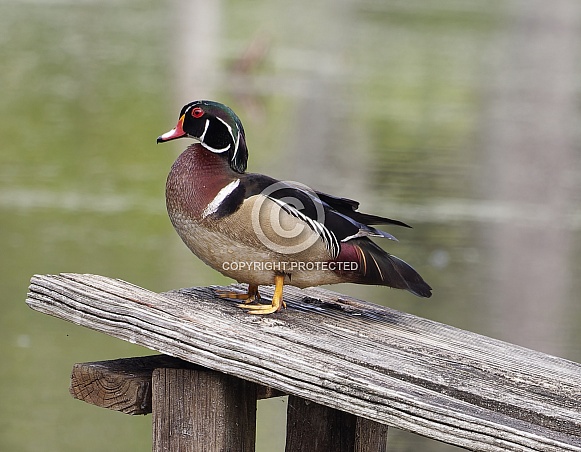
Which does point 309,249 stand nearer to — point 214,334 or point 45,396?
point 214,334

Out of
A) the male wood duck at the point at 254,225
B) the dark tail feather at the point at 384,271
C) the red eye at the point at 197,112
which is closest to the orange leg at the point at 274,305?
the male wood duck at the point at 254,225

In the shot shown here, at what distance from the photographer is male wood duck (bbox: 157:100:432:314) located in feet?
10.5

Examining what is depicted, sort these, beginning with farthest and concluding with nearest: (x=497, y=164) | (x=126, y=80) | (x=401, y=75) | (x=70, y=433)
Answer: (x=401, y=75), (x=126, y=80), (x=497, y=164), (x=70, y=433)

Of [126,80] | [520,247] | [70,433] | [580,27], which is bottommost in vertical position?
[70,433]

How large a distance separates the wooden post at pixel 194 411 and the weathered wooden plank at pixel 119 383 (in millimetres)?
54

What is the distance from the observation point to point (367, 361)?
2.69m

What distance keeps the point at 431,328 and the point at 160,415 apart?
0.79 metres

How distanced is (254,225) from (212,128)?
0.31 meters

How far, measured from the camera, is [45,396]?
5824 mm

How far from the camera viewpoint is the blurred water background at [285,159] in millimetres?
6762

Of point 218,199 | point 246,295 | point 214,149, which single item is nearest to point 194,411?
point 246,295

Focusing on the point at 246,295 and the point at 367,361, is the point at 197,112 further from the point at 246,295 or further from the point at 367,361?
the point at 367,361

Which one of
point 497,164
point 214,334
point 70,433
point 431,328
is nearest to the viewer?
point 214,334

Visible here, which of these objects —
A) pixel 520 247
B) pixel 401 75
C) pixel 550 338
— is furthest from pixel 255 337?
pixel 401 75
